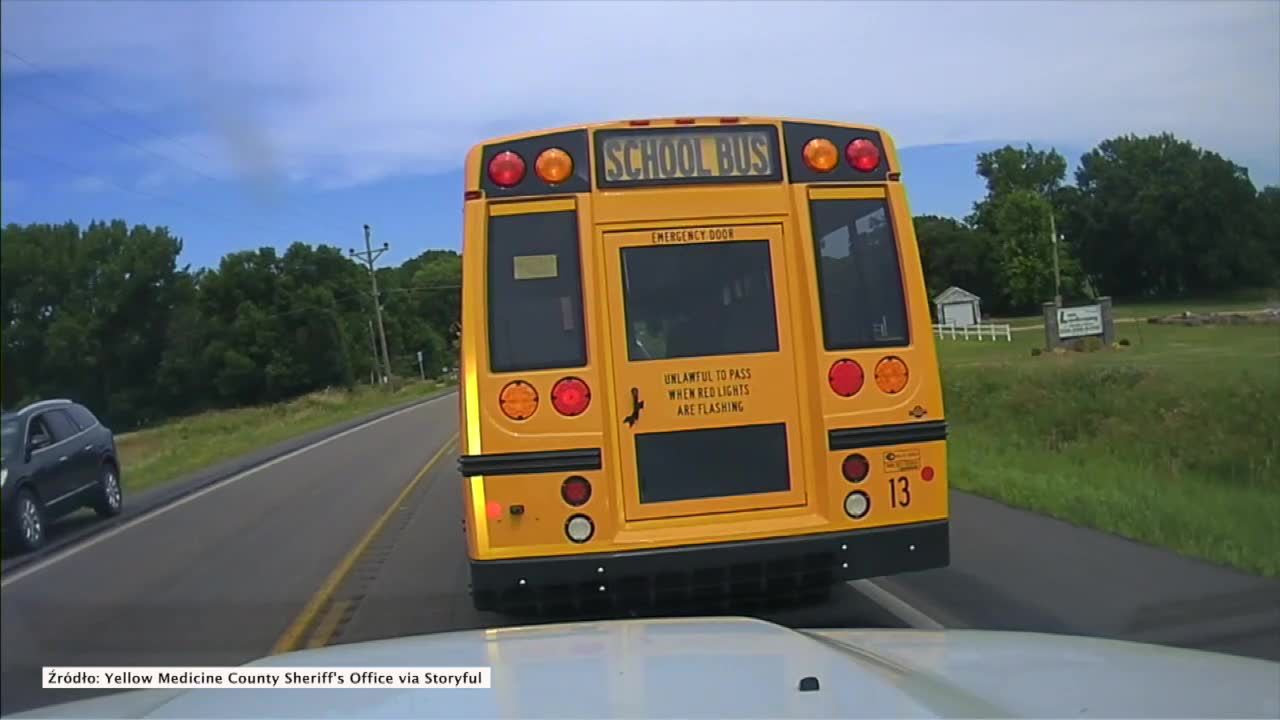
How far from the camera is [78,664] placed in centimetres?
682

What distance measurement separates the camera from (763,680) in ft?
11.3

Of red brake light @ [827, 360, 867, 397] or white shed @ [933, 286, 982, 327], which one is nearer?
red brake light @ [827, 360, 867, 397]

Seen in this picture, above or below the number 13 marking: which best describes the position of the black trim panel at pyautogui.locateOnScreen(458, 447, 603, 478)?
above

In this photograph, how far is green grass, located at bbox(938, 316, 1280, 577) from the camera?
32.2 feet

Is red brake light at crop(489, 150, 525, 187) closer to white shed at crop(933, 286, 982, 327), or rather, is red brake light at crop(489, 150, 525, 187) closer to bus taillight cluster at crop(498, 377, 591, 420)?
bus taillight cluster at crop(498, 377, 591, 420)

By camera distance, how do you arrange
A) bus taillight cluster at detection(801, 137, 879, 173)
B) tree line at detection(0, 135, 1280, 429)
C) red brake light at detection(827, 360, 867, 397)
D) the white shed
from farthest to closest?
the white shed, tree line at detection(0, 135, 1280, 429), bus taillight cluster at detection(801, 137, 879, 173), red brake light at detection(827, 360, 867, 397)

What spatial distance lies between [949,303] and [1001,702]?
10796 millimetres

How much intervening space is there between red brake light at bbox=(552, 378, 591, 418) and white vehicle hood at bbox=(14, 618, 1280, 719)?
218cm

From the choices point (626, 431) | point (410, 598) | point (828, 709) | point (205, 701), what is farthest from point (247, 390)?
point (828, 709)

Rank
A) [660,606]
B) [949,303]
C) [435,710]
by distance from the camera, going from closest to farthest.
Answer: [435,710] → [660,606] → [949,303]

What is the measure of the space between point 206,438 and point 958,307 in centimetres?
1021

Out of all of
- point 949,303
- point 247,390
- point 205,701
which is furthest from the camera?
point 247,390

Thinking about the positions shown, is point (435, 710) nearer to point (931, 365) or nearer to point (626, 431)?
point (626, 431)

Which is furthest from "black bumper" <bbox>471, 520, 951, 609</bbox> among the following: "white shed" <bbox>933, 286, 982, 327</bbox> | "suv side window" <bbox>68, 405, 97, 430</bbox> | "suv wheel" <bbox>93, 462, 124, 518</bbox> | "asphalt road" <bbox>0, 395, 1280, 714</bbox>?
"white shed" <bbox>933, 286, 982, 327</bbox>
